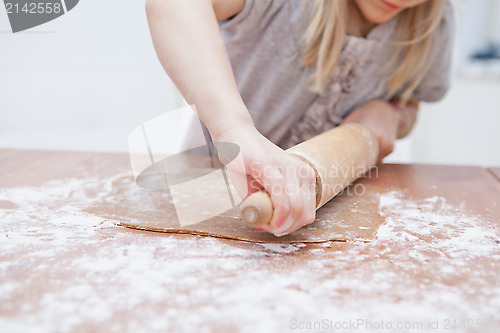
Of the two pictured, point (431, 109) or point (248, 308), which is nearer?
point (248, 308)

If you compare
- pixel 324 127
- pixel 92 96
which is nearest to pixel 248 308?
pixel 324 127

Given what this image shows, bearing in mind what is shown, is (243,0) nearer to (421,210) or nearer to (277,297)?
(421,210)

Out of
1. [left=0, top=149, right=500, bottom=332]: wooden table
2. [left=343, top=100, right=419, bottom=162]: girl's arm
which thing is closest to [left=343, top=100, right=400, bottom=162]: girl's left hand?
[left=343, top=100, right=419, bottom=162]: girl's arm

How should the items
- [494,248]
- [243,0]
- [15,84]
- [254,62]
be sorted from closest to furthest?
[494,248], [243,0], [254,62], [15,84]

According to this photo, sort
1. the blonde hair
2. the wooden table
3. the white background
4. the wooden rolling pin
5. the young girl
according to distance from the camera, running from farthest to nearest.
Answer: the white background < the blonde hair < the young girl < the wooden rolling pin < the wooden table

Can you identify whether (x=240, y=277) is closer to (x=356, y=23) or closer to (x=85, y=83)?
(x=356, y=23)

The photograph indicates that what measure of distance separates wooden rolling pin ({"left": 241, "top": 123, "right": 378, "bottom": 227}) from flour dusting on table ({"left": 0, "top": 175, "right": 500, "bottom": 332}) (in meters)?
0.07

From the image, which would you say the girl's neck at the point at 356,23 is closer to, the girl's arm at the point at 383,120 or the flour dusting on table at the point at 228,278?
the girl's arm at the point at 383,120

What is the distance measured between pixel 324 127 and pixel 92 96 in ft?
4.75

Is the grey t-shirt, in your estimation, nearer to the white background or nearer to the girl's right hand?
the girl's right hand

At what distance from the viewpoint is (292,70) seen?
3.19ft

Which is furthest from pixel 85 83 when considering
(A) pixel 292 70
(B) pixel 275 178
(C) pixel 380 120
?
(B) pixel 275 178

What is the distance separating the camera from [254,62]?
3.18ft

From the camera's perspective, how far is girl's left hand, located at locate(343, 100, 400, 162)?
0.96m
